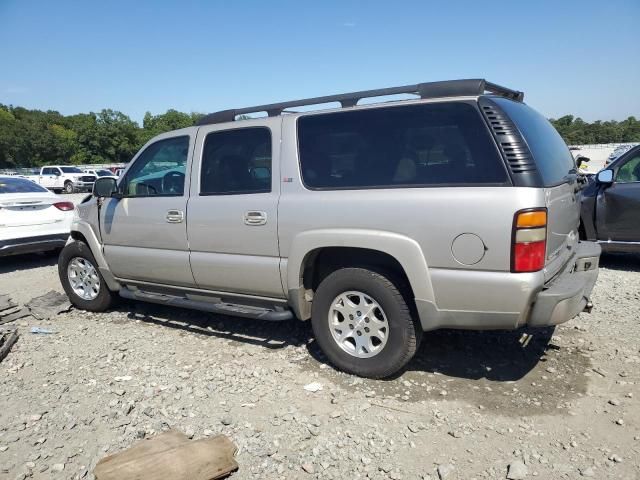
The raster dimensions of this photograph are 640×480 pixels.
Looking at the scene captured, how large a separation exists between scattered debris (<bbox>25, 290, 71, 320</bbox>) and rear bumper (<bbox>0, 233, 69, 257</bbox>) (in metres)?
1.80

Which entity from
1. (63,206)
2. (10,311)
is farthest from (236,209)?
(63,206)

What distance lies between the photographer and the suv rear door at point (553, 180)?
3.13 meters

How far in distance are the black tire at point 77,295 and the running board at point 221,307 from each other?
39cm

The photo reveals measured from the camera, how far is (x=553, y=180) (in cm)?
327

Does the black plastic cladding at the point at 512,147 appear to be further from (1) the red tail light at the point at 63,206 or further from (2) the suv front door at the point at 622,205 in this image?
(1) the red tail light at the point at 63,206

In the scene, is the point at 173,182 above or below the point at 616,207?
above

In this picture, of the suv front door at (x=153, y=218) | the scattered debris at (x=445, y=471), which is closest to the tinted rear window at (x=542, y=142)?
the scattered debris at (x=445, y=471)

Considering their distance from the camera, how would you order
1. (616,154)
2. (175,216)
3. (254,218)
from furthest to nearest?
1. (616,154)
2. (175,216)
3. (254,218)

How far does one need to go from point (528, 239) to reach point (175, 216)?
296 centimetres

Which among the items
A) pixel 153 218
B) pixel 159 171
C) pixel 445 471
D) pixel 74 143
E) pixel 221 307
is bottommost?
pixel 445 471

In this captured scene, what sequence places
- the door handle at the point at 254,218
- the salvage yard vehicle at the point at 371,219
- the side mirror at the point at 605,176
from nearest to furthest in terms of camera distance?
the salvage yard vehicle at the point at 371,219 → the door handle at the point at 254,218 → the side mirror at the point at 605,176

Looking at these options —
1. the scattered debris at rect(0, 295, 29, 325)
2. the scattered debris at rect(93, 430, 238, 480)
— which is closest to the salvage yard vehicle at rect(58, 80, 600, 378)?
the scattered debris at rect(93, 430, 238, 480)

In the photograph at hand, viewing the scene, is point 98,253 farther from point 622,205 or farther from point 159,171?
point 622,205

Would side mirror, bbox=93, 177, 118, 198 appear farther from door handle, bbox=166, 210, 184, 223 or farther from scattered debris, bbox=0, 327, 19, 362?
scattered debris, bbox=0, 327, 19, 362
